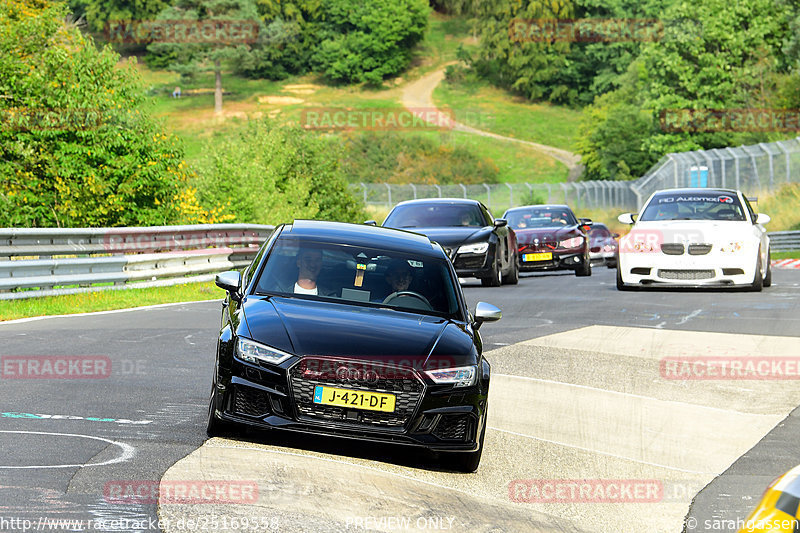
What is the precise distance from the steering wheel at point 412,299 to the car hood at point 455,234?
12673 mm

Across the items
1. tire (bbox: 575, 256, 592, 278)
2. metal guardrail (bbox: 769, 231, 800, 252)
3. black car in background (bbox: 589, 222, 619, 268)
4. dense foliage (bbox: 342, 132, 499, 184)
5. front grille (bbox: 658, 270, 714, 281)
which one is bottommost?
dense foliage (bbox: 342, 132, 499, 184)

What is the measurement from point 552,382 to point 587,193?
63877 mm

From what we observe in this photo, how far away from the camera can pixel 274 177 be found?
132ft

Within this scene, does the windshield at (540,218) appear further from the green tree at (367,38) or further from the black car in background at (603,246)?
the green tree at (367,38)

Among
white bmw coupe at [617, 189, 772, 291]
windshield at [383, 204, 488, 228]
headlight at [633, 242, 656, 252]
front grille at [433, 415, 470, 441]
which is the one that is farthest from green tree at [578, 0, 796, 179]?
front grille at [433, 415, 470, 441]

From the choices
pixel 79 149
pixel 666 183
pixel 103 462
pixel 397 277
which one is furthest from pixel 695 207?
pixel 666 183

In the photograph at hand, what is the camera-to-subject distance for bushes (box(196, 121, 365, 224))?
33.8 metres

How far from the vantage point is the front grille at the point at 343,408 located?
6789mm

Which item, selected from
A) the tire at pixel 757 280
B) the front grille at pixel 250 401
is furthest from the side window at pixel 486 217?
the front grille at pixel 250 401

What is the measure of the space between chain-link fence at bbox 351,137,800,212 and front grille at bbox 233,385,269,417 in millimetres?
41135

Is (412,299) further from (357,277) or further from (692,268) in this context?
(692,268)

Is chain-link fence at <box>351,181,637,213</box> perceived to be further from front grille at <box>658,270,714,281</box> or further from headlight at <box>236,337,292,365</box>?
headlight at <box>236,337,292,365</box>

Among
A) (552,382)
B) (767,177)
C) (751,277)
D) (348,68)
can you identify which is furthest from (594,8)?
(552,382)

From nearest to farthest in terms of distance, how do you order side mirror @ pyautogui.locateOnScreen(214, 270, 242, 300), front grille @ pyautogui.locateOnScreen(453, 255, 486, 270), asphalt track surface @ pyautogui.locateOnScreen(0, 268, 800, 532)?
asphalt track surface @ pyautogui.locateOnScreen(0, 268, 800, 532) → side mirror @ pyautogui.locateOnScreen(214, 270, 242, 300) → front grille @ pyautogui.locateOnScreen(453, 255, 486, 270)
